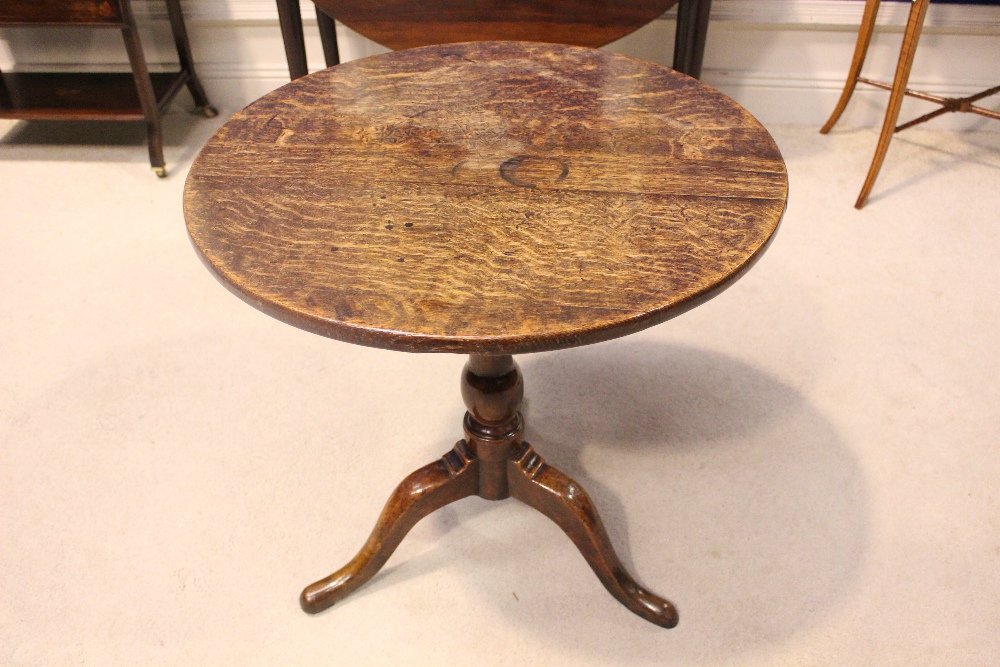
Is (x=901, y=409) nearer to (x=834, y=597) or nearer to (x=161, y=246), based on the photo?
(x=834, y=597)

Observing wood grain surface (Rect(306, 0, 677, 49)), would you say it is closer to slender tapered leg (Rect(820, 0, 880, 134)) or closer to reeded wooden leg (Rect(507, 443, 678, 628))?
slender tapered leg (Rect(820, 0, 880, 134))

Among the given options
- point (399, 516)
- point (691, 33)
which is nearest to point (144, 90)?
point (691, 33)

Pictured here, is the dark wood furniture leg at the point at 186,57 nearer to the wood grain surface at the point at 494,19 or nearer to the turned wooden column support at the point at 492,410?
the wood grain surface at the point at 494,19

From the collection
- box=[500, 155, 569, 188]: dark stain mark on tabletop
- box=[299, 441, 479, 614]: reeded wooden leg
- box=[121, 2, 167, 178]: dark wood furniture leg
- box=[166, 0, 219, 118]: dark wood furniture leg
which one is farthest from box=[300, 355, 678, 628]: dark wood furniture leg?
box=[166, 0, 219, 118]: dark wood furniture leg

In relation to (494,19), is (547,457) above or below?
below

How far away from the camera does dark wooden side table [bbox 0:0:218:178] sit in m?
1.92

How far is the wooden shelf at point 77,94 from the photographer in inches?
83.0

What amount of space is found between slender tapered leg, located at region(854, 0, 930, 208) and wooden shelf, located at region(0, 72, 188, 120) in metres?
1.83

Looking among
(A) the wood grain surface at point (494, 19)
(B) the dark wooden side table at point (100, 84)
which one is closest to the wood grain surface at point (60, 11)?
(B) the dark wooden side table at point (100, 84)

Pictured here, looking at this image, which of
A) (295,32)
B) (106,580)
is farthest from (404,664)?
(295,32)

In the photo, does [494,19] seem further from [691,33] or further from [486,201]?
[486,201]

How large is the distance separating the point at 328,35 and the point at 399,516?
1.39 m

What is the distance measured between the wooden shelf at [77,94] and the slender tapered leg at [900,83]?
6.02 ft

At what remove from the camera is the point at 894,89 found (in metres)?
1.86
